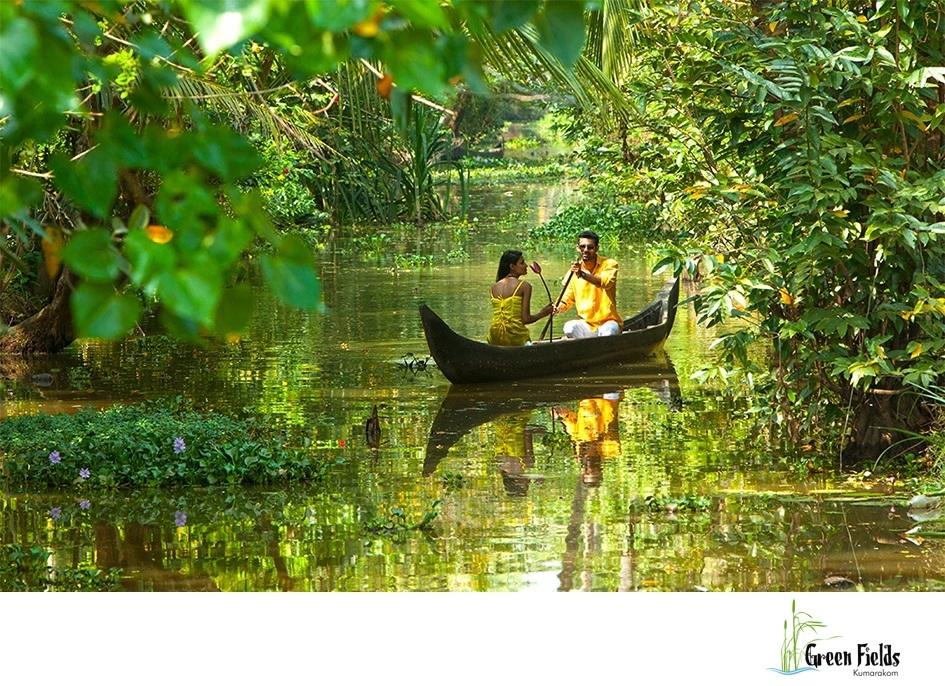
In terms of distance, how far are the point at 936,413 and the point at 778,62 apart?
210cm

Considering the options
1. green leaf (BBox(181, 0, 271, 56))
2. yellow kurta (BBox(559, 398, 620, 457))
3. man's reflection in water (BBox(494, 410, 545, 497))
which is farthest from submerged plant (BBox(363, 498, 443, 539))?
Answer: green leaf (BBox(181, 0, 271, 56))

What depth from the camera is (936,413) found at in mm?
7289

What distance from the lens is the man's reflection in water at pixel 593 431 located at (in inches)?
315

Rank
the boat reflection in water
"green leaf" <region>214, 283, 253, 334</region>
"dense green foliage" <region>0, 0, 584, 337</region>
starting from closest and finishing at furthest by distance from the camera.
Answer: "dense green foliage" <region>0, 0, 584, 337</region> → "green leaf" <region>214, 283, 253, 334</region> → the boat reflection in water

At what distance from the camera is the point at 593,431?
906cm

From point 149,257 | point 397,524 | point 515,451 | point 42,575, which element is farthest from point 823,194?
point 149,257

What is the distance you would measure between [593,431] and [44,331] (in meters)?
5.50

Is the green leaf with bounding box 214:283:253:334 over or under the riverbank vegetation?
under

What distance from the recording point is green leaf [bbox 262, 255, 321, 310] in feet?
6.81
